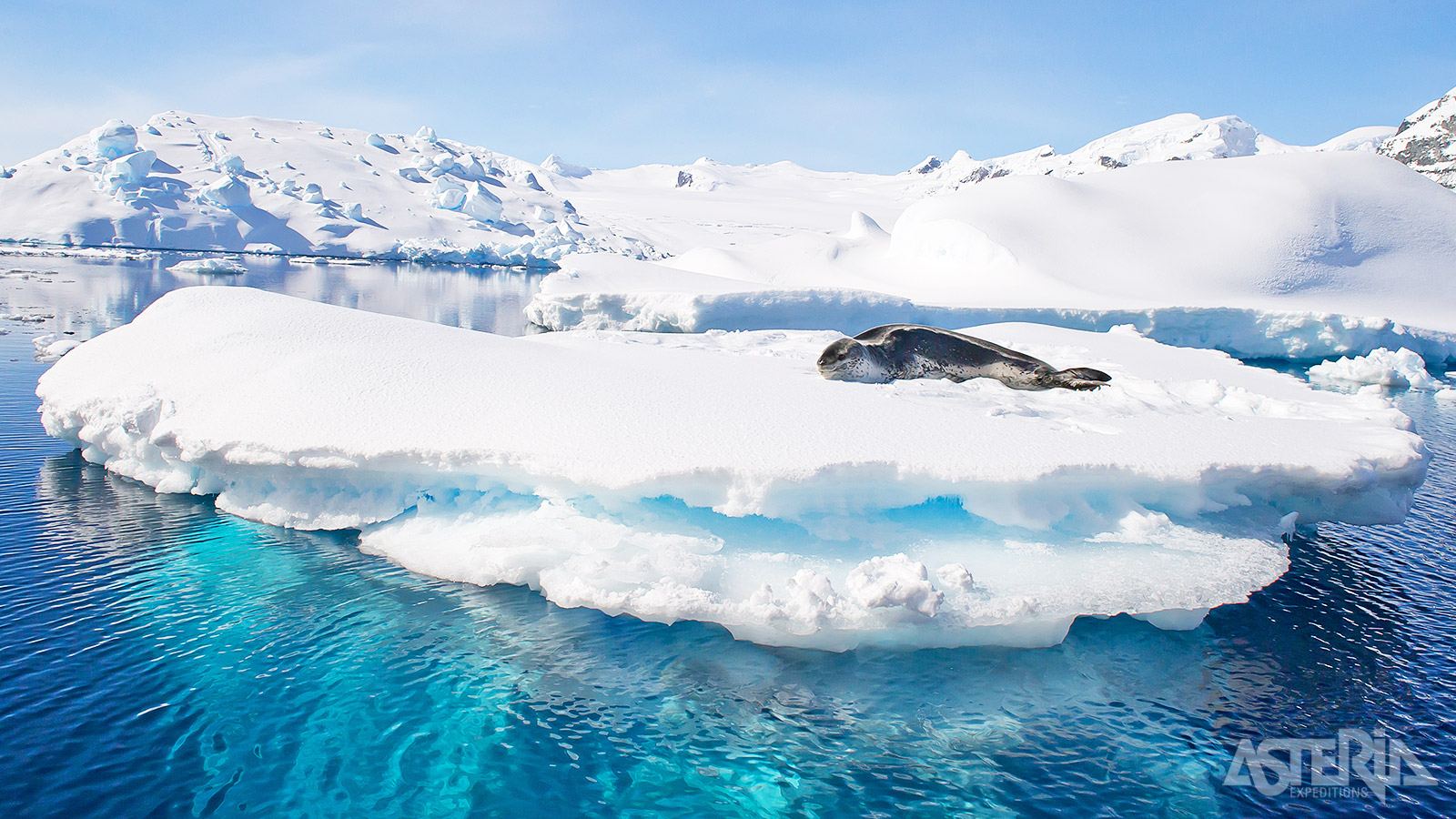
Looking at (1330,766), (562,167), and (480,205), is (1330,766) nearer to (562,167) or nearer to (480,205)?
(480,205)

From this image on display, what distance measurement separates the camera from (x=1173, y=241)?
20000 millimetres

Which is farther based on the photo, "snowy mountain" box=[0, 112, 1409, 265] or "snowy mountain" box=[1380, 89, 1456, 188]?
"snowy mountain" box=[1380, 89, 1456, 188]

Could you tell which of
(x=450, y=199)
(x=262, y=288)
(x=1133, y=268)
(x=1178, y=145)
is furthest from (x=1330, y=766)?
(x=1178, y=145)

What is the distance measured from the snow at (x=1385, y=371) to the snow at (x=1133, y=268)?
6.97 ft

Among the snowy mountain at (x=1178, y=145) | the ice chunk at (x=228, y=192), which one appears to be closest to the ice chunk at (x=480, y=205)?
the ice chunk at (x=228, y=192)

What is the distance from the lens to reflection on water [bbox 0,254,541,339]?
635 inches

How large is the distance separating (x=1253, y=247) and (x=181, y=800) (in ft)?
75.0

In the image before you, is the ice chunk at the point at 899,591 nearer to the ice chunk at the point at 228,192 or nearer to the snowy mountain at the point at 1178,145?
the ice chunk at the point at 228,192

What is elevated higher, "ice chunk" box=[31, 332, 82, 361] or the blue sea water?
"ice chunk" box=[31, 332, 82, 361]

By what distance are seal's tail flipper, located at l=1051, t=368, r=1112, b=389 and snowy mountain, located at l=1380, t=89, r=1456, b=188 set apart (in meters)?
49.2

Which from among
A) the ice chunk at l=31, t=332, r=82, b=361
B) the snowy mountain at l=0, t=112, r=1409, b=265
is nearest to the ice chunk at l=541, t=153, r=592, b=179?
the snowy mountain at l=0, t=112, r=1409, b=265

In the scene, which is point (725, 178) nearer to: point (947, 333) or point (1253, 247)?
point (1253, 247)

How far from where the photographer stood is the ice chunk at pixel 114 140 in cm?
3938

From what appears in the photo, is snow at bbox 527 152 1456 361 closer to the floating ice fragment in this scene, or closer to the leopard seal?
the leopard seal
